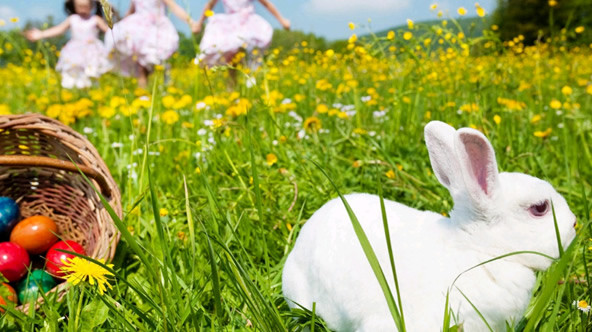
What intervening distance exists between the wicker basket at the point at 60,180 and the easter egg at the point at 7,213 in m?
0.12

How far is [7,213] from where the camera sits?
193 centimetres

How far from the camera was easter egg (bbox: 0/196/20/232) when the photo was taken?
75.6 inches

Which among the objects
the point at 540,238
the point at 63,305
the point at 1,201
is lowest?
the point at 63,305

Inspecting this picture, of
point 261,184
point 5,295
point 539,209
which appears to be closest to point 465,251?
Result: point 539,209

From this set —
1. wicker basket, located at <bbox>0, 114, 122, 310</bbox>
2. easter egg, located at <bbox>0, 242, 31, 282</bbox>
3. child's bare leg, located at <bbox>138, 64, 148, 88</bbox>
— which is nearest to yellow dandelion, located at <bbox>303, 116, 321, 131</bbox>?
wicker basket, located at <bbox>0, 114, 122, 310</bbox>

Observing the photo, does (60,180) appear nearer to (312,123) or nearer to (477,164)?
(312,123)

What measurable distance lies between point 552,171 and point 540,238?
1344 millimetres

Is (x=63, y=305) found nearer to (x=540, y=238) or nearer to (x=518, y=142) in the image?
(x=540, y=238)

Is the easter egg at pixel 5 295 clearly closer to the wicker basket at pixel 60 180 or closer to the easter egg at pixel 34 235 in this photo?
the wicker basket at pixel 60 180

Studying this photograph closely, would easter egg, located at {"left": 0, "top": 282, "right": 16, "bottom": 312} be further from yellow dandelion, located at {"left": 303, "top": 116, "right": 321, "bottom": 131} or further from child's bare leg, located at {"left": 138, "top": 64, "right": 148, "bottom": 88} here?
child's bare leg, located at {"left": 138, "top": 64, "right": 148, "bottom": 88}

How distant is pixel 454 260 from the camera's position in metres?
0.99

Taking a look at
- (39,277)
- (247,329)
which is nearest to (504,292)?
(247,329)

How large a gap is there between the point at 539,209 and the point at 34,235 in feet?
5.42

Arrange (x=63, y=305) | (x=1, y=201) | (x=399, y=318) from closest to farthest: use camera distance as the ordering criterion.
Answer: (x=399, y=318) < (x=63, y=305) < (x=1, y=201)
